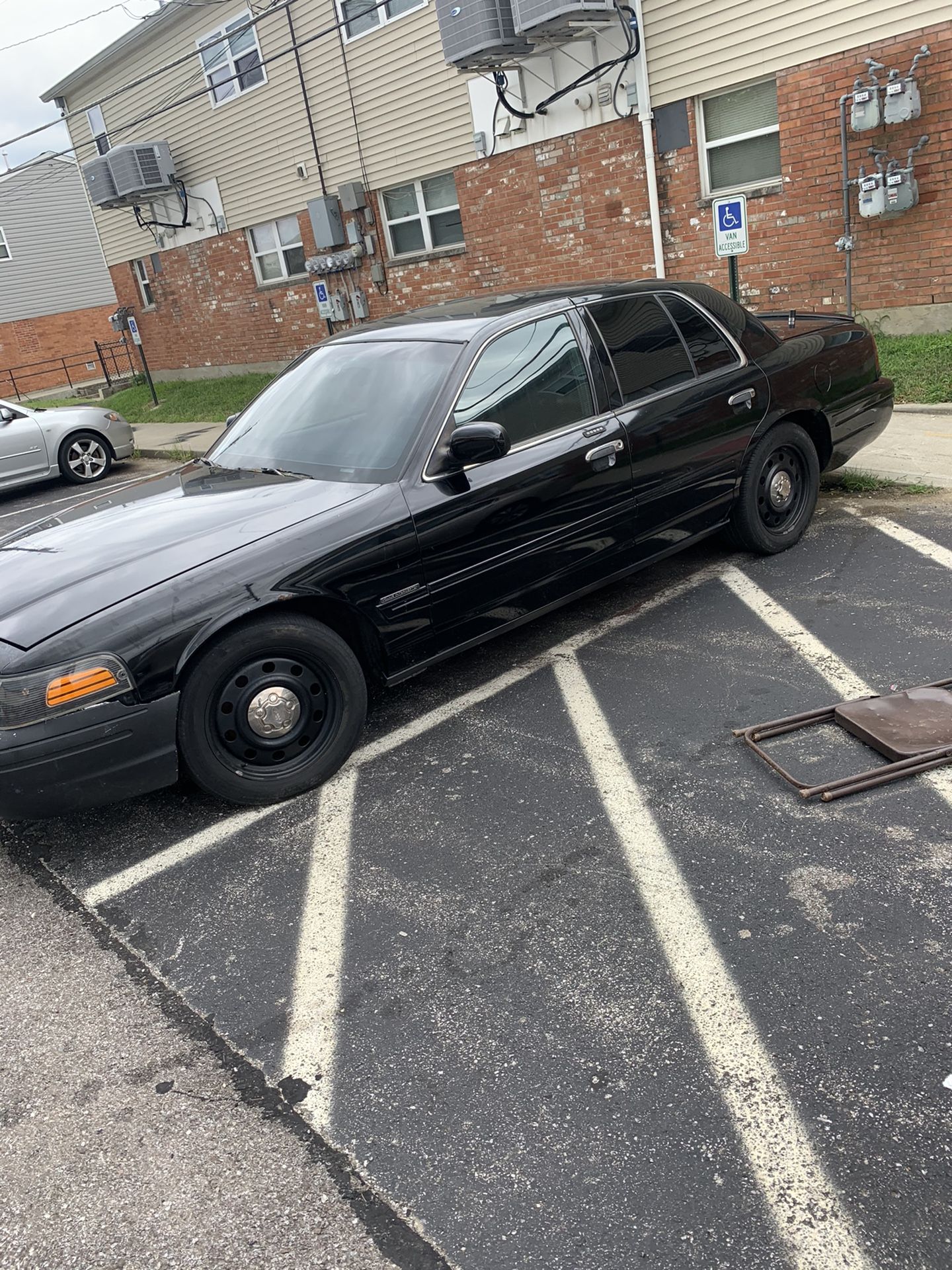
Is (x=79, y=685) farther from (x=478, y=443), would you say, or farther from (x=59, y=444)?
(x=59, y=444)

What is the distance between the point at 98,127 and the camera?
20.2 m

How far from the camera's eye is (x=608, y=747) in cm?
385

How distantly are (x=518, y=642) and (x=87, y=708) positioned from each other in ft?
7.71

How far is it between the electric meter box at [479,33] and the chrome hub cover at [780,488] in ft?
26.6

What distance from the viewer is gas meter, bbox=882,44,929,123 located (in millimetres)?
8758

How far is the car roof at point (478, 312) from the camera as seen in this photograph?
4371mm

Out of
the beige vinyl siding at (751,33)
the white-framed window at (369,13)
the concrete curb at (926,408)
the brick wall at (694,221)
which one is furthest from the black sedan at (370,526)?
the white-framed window at (369,13)

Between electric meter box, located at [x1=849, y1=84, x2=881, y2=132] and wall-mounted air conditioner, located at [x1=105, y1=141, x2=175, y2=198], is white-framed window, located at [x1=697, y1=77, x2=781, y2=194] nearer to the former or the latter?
electric meter box, located at [x1=849, y1=84, x2=881, y2=132]

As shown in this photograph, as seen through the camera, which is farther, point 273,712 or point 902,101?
point 902,101

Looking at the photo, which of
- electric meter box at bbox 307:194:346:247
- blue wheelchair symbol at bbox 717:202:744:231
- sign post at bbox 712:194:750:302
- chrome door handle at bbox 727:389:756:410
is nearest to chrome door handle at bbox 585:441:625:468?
chrome door handle at bbox 727:389:756:410

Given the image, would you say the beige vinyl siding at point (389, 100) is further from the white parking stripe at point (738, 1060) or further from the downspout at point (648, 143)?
the white parking stripe at point (738, 1060)

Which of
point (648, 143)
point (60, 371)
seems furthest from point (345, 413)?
point (60, 371)

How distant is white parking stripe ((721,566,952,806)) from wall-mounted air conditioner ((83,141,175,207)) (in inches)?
661

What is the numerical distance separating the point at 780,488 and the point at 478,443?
8.08 ft
